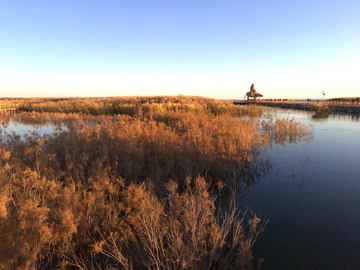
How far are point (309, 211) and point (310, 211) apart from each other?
0.06ft

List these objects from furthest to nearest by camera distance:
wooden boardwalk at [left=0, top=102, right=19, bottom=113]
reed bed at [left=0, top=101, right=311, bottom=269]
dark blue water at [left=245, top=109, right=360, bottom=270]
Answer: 1. wooden boardwalk at [left=0, top=102, right=19, bottom=113]
2. dark blue water at [left=245, top=109, right=360, bottom=270]
3. reed bed at [left=0, top=101, right=311, bottom=269]

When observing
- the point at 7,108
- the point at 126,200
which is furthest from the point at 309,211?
the point at 7,108

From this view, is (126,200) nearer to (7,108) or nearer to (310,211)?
(310,211)

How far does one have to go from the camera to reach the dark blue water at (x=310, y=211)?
287cm

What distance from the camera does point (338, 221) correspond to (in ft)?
11.9

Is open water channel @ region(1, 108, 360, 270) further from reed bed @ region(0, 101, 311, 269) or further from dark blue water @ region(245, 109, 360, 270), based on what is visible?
reed bed @ region(0, 101, 311, 269)

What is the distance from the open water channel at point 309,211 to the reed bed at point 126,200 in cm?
35

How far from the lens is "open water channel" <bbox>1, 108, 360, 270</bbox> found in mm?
2877

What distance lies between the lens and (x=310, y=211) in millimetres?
3922

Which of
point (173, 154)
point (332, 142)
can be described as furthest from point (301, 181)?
point (332, 142)

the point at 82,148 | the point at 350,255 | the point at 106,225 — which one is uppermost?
the point at 82,148

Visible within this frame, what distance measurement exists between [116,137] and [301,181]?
5.22m

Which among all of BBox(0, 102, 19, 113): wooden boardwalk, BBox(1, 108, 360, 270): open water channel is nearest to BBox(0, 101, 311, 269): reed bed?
BBox(1, 108, 360, 270): open water channel

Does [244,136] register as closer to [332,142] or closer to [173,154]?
[173,154]
